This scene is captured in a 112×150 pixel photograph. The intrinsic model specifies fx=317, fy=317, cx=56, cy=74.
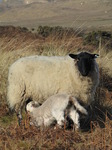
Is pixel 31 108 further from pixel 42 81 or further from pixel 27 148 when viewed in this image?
pixel 27 148

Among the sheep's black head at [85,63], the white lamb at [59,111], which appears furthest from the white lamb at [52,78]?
the white lamb at [59,111]

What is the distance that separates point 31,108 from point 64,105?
2.81 feet

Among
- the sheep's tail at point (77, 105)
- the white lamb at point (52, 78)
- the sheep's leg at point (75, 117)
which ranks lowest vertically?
the sheep's leg at point (75, 117)

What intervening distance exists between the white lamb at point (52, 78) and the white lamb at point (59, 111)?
23.6 inches

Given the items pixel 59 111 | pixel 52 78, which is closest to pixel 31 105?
pixel 52 78

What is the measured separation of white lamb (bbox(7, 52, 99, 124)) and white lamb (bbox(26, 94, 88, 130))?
0.60 metres

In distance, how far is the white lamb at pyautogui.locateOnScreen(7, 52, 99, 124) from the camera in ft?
17.6

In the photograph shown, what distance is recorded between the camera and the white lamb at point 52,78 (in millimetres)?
5363

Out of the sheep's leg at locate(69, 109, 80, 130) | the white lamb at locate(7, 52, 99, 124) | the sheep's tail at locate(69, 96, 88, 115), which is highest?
the white lamb at locate(7, 52, 99, 124)

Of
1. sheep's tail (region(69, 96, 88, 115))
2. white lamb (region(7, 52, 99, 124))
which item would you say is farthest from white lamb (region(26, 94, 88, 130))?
white lamb (region(7, 52, 99, 124))

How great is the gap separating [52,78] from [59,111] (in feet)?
3.48

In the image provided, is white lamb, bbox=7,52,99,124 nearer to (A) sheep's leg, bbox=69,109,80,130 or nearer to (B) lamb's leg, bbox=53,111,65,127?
(A) sheep's leg, bbox=69,109,80,130

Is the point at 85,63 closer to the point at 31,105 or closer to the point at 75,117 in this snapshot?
the point at 75,117

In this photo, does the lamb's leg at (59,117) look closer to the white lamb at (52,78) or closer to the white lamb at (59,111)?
the white lamb at (59,111)
